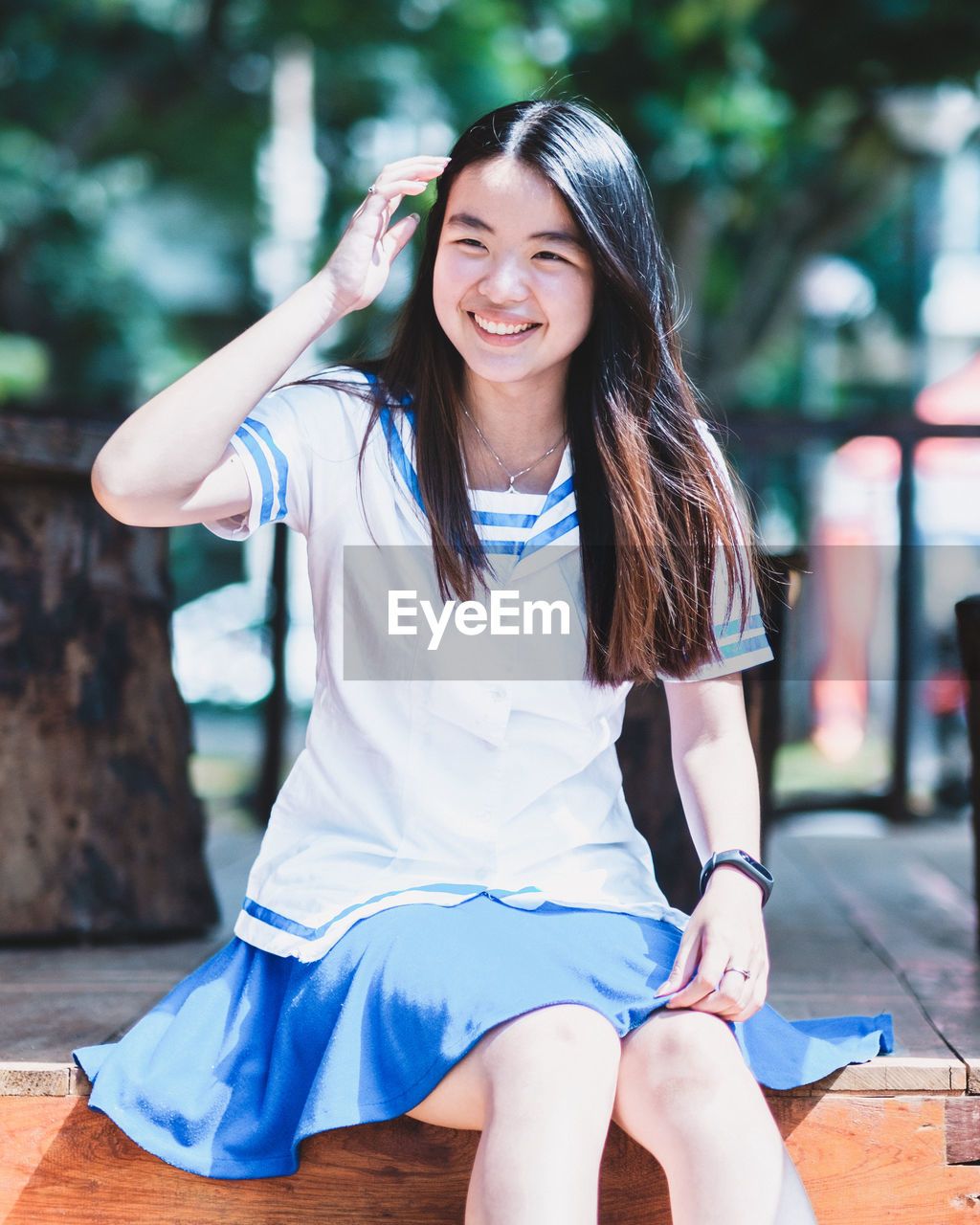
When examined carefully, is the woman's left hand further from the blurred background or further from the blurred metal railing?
the blurred metal railing

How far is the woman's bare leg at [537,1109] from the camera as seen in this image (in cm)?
128

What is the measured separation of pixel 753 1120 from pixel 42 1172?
901 millimetres

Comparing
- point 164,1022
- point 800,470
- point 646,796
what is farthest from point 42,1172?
point 800,470

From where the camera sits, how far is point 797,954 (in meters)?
2.49

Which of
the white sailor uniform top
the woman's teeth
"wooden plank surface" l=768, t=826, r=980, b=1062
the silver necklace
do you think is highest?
the woman's teeth

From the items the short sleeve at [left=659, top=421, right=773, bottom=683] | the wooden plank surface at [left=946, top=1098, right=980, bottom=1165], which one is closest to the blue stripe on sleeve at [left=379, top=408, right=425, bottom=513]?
the short sleeve at [left=659, top=421, right=773, bottom=683]

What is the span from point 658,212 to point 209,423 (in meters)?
5.84

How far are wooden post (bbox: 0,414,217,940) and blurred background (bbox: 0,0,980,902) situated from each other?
0.09 meters

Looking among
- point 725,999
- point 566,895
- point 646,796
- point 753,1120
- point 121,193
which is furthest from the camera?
point 121,193

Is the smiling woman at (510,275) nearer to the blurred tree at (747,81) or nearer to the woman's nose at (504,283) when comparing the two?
the woman's nose at (504,283)

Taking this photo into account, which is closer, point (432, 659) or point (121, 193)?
point (432, 659)

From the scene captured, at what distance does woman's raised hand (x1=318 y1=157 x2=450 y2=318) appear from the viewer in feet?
5.37

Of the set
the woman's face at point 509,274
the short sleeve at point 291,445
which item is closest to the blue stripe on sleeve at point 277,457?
the short sleeve at point 291,445

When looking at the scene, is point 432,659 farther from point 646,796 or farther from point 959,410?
point 959,410
